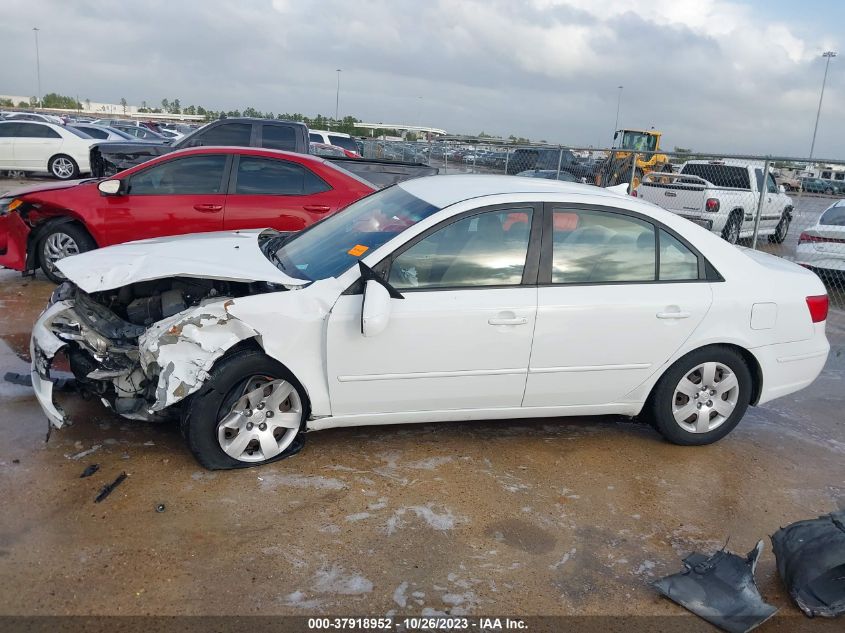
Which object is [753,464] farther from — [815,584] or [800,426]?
[815,584]

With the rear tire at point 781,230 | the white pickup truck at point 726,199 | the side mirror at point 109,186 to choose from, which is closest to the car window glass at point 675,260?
the side mirror at point 109,186

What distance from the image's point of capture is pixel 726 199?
12367 mm

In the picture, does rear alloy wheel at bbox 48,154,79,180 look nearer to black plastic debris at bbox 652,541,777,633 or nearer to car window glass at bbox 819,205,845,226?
car window glass at bbox 819,205,845,226

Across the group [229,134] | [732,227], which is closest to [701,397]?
[732,227]

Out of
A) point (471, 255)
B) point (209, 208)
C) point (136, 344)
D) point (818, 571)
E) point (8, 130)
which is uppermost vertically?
point (8, 130)

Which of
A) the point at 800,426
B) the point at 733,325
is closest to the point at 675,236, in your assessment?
the point at 733,325

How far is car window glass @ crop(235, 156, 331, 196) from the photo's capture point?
7.56 meters

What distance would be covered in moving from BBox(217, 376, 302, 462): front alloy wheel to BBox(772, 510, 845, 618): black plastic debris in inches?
101

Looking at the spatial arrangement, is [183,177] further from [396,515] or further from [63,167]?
[63,167]

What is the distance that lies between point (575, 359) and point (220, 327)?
2031 mm

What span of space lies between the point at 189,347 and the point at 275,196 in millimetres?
4103

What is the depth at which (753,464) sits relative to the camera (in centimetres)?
455

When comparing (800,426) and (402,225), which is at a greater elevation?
(402,225)

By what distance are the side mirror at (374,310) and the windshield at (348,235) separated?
1.14 feet
